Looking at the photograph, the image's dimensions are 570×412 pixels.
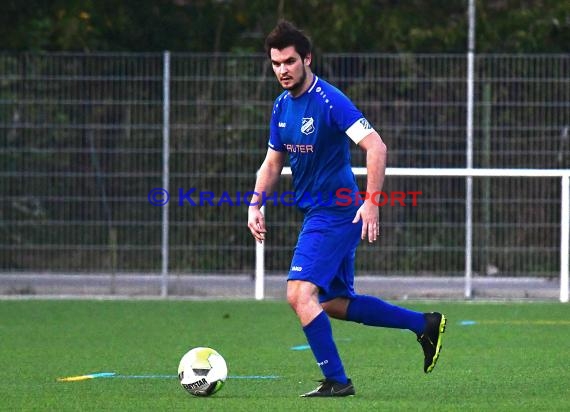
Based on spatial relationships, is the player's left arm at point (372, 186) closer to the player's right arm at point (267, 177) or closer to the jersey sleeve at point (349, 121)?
the jersey sleeve at point (349, 121)

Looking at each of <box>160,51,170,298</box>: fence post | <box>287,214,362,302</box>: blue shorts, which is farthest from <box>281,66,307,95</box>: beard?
<box>160,51,170,298</box>: fence post

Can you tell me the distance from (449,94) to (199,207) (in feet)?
9.23

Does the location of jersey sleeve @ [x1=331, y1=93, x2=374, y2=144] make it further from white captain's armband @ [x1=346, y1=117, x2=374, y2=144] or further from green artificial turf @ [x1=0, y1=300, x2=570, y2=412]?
green artificial turf @ [x1=0, y1=300, x2=570, y2=412]

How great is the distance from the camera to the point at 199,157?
1494 centimetres

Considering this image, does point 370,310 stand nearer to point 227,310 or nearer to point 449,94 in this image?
point 227,310

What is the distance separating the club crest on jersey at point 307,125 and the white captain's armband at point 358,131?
8.1 inches

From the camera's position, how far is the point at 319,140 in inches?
287

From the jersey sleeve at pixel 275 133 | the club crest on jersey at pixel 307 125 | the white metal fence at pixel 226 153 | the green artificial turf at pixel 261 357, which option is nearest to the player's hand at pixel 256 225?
the jersey sleeve at pixel 275 133

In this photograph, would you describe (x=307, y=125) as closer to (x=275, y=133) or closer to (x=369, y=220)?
(x=275, y=133)

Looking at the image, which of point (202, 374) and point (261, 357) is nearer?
point (202, 374)

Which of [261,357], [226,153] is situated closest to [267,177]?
[261,357]

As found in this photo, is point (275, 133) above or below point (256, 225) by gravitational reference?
above

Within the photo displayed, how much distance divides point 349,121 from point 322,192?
1.36 feet

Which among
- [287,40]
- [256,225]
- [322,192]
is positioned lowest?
[256,225]
